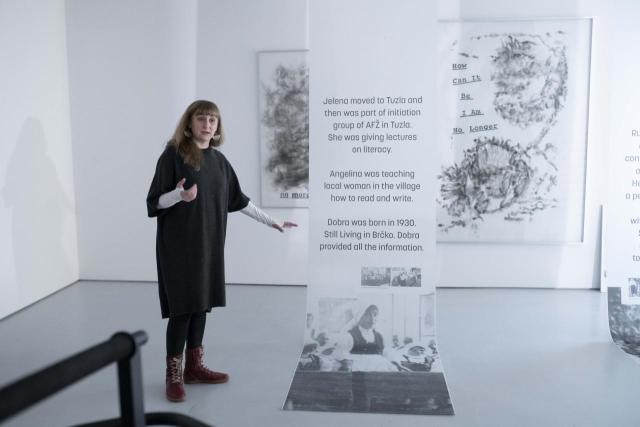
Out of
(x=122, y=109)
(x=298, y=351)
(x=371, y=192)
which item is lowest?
(x=298, y=351)

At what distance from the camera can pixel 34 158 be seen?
4.81 meters

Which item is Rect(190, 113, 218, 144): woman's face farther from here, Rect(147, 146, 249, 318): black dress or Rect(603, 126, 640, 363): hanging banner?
Rect(603, 126, 640, 363): hanging banner

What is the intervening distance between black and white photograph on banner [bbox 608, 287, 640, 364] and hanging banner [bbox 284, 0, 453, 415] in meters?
1.26

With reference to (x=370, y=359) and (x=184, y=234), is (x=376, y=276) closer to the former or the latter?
(x=370, y=359)

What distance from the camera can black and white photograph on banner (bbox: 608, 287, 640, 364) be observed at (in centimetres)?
383

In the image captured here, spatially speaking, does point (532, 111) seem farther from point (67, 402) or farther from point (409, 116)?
point (67, 402)

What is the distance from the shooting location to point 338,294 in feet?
12.0

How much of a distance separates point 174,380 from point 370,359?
46.1 inches

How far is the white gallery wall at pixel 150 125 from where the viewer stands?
4898mm

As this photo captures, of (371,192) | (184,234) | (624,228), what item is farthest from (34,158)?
(624,228)

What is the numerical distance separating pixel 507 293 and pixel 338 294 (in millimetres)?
2083

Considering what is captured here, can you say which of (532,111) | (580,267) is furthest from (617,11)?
(580,267)

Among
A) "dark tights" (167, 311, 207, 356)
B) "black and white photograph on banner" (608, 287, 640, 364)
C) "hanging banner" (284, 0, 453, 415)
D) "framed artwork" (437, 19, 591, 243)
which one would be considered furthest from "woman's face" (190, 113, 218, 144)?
"black and white photograph on banner" (608, 287, 640, 364)

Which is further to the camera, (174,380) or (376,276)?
(376,276)
